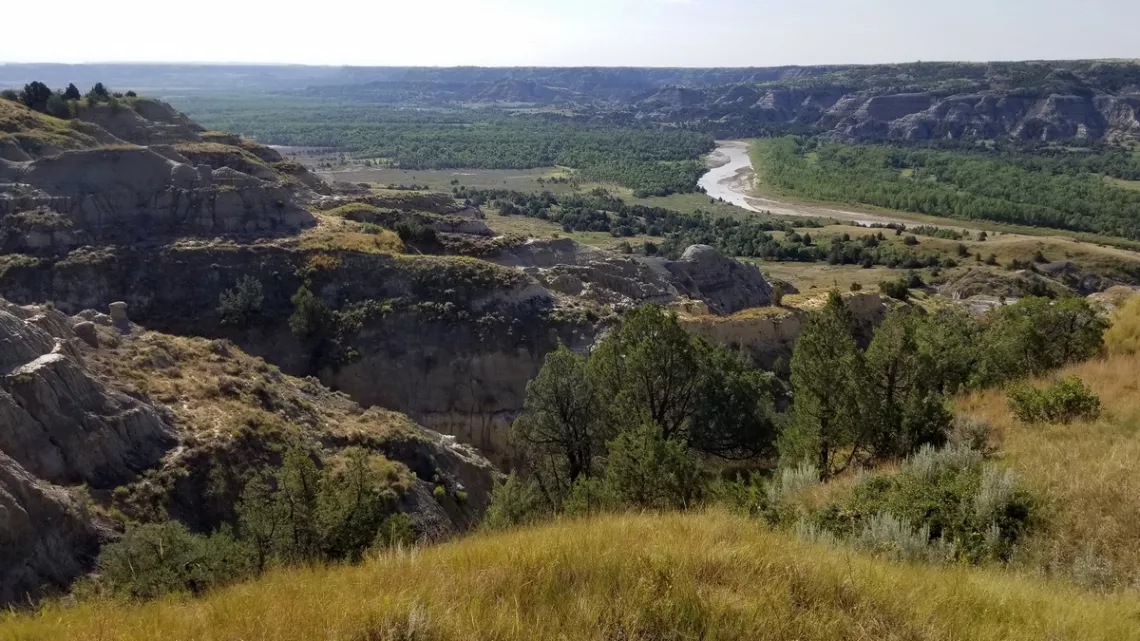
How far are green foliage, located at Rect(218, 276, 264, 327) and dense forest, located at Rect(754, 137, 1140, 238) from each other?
300 feet

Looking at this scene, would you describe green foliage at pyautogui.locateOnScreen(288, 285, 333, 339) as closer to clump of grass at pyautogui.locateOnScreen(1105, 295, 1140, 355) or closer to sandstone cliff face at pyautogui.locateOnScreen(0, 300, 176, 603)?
sandstone cliff face at pyautogui.locateOnScreen(0, 300, 176, 603)

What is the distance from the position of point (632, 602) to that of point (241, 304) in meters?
32.3

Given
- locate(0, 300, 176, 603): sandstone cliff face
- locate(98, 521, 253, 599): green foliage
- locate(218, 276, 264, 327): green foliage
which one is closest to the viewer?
locate(98, 521, 253, 599): green foliage

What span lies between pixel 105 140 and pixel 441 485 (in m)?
34.2

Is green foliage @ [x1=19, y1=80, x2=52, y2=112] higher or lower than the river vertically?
higher

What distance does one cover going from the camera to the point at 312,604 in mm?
5523

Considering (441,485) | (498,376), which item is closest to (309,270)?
(498,376)

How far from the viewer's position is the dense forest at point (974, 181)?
96.6m

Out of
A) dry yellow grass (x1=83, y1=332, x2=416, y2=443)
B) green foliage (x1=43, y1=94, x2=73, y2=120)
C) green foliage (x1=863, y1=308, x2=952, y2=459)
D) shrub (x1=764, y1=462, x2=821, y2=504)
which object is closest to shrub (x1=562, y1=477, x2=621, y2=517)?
shrub (x1=764, y1=462, x2=821, y2=504)

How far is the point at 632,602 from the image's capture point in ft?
17.2

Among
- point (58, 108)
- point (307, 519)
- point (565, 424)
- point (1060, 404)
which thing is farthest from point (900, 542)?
point (58, 108)

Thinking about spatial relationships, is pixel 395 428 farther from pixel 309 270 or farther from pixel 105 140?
pixel 105 140

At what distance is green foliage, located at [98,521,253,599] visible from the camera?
1191 centimetres

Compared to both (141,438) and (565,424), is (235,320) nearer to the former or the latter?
(141,438)
